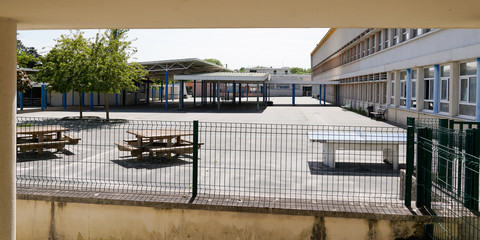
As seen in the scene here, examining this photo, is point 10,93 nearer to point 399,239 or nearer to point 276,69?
point 399,239

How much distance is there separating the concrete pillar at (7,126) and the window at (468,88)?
15827mm

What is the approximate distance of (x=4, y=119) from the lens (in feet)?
15.5

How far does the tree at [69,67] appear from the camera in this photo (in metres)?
24.5

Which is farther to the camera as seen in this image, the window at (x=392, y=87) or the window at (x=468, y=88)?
the window at (x=392, y=87)

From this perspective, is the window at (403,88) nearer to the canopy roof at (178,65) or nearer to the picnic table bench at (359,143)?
the picnic table bench at (359,143)

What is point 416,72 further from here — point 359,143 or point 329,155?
point 359,143

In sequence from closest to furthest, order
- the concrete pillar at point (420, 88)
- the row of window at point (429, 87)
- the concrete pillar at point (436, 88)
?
the row of window at point (429, 87) → the concrete pillar at point (436, 88) → the concrete pillar at point (420, 88)

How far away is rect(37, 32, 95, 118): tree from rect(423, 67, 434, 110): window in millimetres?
17475

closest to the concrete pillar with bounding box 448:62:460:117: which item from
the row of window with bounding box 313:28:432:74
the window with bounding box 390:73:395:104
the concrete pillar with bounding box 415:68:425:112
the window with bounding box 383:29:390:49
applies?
the row of window with bounding box 313:28:432:74

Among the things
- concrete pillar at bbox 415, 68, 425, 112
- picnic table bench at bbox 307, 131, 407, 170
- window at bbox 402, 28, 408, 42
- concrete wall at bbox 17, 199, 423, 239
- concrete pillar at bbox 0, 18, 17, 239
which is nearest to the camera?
concrete pillar at bbox 0, 18, 17, 239

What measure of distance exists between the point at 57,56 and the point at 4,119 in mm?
22483

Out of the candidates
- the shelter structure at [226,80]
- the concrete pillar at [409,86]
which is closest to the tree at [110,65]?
the shelter structure at [226,80]

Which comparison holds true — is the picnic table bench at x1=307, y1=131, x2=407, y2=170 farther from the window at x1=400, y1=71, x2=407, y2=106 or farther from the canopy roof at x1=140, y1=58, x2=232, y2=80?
the canopy roof at x1=140, y1=58, x2=232, y2=80

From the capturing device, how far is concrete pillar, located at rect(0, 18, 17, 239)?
185 inches
